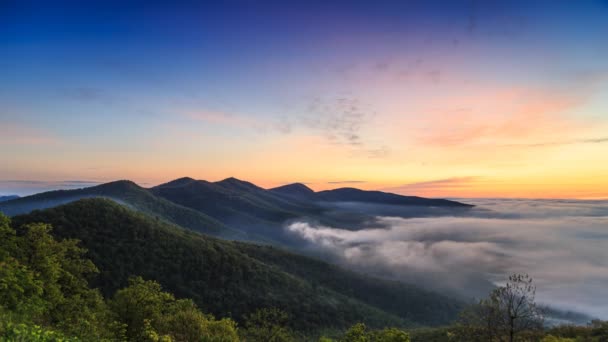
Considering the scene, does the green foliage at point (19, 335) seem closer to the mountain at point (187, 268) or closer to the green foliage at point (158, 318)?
the green foliage at point (158, 318)

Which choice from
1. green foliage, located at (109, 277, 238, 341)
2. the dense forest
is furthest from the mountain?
green foliage, located at (109, 277, 238, 341)

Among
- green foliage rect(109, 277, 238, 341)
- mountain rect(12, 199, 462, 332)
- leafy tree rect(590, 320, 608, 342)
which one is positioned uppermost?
green foliage rect(109, 277, 238, 341)

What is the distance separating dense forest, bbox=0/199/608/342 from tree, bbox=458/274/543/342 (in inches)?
6.2

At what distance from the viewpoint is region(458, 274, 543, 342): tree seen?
110ft

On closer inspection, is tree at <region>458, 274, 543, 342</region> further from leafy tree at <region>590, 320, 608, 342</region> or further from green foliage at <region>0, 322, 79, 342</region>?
green foliage at <region>0, 322, 79, 342</region>

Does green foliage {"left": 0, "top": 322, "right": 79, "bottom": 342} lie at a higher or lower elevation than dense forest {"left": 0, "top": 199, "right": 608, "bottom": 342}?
higher

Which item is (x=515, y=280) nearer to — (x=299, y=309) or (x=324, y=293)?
(x=299, y=309)

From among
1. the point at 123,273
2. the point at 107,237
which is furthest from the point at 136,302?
the point at 107,237

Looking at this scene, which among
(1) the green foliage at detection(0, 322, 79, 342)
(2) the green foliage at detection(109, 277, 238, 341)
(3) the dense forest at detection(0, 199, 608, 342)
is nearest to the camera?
(1) the green foliage at detection(0, 322, 79, 342)

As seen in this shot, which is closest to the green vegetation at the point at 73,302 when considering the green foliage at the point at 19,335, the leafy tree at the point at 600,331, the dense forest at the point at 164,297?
the dense forest at the point at 164,297

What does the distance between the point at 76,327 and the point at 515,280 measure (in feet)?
136

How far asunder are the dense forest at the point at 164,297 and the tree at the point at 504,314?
0.52ft

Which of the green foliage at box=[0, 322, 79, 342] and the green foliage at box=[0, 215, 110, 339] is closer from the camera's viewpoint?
the green foliage at box=[0, 322, 79, 342]

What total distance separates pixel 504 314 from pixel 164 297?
44.5 m
